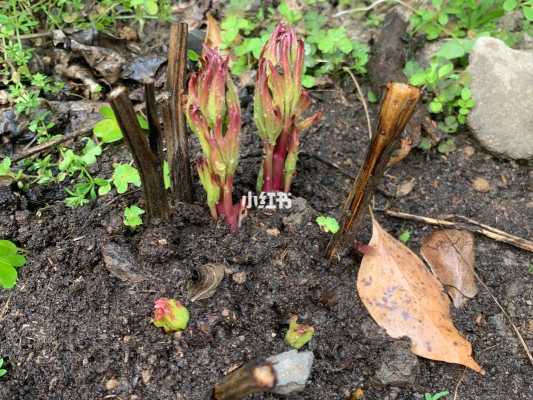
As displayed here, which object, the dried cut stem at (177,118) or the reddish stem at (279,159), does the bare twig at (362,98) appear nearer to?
the reddish stem at (279,159)

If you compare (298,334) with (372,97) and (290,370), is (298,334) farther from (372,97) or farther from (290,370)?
Result: (372,97)

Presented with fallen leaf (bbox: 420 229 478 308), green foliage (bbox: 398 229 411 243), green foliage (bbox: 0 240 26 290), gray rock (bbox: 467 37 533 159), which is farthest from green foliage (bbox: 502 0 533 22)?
green foliage (bbox: 0 240 26 290)

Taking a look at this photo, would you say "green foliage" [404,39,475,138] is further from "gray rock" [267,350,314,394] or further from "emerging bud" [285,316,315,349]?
"gray rock" [267,350,314,394]

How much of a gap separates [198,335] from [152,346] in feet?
0.46

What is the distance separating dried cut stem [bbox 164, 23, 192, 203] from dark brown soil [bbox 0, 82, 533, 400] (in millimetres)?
116

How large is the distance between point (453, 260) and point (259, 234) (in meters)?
0.73

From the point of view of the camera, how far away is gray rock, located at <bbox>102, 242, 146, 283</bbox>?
1748 mm

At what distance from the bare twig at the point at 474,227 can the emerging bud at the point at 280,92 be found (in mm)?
588

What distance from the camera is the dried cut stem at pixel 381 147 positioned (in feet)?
4.34

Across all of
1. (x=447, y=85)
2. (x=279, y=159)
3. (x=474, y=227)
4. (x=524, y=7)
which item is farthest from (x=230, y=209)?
(x=524, y=7)

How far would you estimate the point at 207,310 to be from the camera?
66.2 inches

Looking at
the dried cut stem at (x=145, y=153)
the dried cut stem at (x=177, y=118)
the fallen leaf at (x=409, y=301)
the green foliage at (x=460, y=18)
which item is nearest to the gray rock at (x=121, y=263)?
the dried cut stem at (x=145, y=153)

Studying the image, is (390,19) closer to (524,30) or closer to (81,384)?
(524,30)

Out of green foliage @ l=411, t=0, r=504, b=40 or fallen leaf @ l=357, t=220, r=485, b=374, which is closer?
fallen leaf @ l=357, t=220, r=485, b=374
